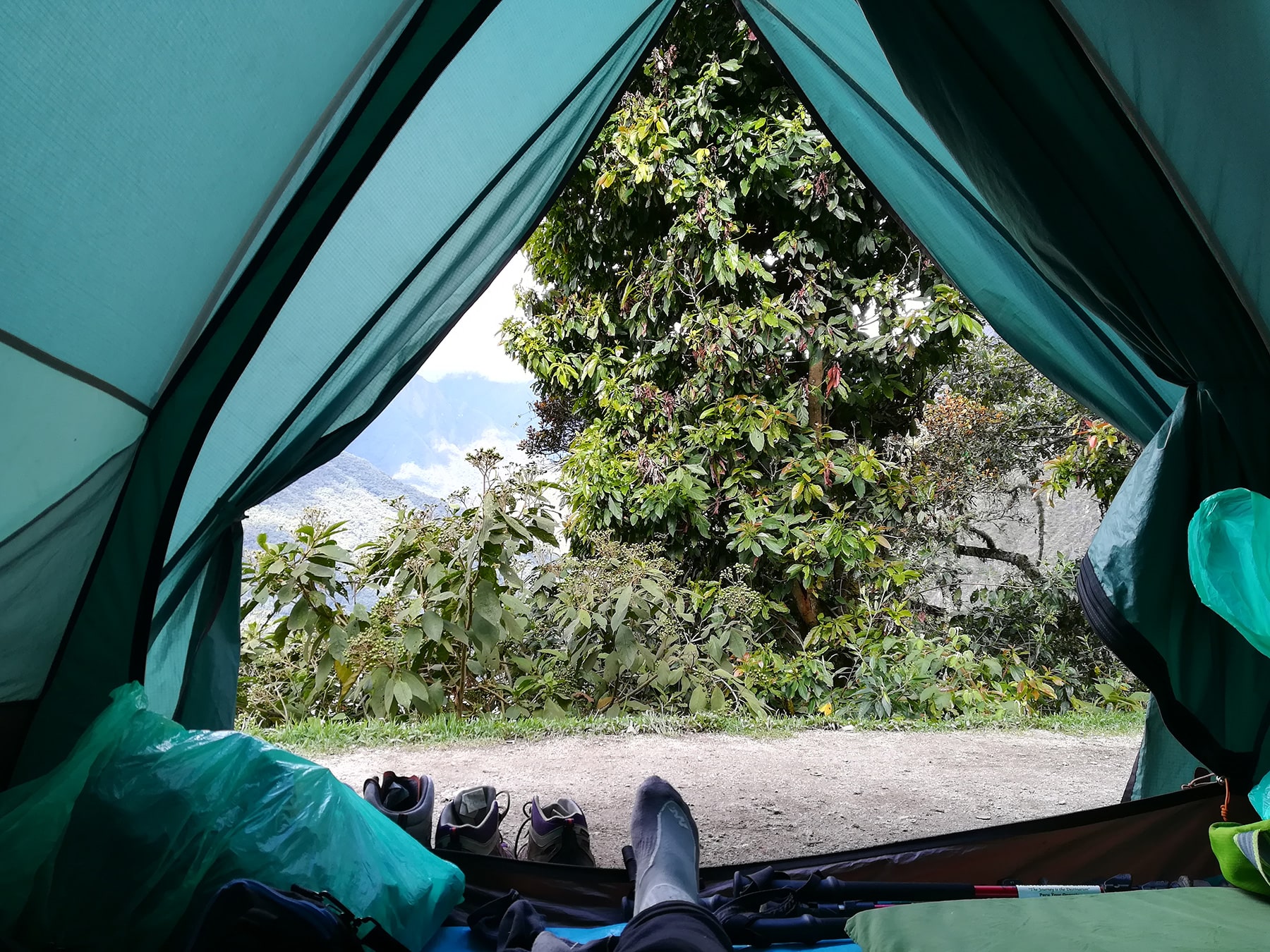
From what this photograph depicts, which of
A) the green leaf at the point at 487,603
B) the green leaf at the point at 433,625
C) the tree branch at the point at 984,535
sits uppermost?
the tree branch at the point at 984,535

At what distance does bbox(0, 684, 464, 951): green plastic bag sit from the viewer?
0.93 m

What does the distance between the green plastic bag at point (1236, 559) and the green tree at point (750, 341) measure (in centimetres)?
276

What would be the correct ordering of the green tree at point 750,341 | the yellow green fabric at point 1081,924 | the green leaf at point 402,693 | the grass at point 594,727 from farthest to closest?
the green tree at point 750,341
the green leaf at point 402,693
the grass at point 594,727
the yellow green fabric at point 1081,924

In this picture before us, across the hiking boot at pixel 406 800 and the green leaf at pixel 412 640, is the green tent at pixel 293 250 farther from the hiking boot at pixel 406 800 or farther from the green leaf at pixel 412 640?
the green leaf at pixel 412 640

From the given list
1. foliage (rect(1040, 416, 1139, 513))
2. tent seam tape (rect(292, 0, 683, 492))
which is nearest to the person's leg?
tent seam tape (rect(292, 0, 683, 492))

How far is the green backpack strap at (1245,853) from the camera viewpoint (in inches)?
38.5

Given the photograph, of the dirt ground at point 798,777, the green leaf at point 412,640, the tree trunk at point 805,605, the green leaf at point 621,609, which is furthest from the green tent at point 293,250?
the tree trunk at point 805,605

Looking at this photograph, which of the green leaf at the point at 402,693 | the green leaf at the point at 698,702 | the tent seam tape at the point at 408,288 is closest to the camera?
the tent seam tape at the point at 408,288

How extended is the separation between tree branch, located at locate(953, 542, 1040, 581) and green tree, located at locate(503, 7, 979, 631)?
62cm

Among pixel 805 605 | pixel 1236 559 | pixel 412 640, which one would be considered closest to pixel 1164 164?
pixel 1236 559

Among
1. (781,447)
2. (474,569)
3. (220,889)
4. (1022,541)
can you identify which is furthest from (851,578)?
(220,889)

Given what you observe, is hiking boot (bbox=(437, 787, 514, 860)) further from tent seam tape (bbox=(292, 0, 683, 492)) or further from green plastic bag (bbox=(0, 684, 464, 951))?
tent seam tape (bbox=(292, 0, 683, 492))

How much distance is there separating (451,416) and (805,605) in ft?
10.9

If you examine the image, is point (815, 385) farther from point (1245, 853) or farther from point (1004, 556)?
point (1245, 853)
